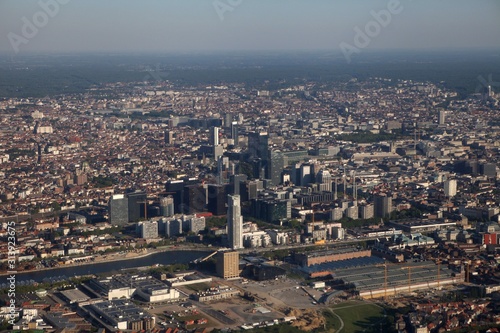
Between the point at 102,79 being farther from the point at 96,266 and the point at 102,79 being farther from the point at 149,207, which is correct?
the point at 96,266

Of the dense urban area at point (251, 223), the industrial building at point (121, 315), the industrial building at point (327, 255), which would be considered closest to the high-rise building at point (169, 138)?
the dense urban area at point (251, 223)

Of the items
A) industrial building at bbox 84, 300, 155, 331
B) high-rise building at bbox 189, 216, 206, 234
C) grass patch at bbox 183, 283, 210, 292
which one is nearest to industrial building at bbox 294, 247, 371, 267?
grass patch at bbox 183, 283, 210, 292

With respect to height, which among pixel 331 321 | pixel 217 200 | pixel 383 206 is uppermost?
pixel 217 200

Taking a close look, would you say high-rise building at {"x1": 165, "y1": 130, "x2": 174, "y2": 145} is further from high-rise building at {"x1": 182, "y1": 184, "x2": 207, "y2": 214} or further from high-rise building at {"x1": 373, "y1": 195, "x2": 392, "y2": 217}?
high-rise building at {"x1": 373, "y1": 195, "x2": 392, "y2": 217}

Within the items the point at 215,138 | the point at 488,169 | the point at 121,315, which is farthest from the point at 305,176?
the point at 121,315

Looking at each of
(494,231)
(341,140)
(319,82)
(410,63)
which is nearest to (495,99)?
(341,140)

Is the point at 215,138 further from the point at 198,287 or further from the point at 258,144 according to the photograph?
the point at 198,287

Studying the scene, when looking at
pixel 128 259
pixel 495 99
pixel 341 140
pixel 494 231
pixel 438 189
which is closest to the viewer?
pixel 128 259
